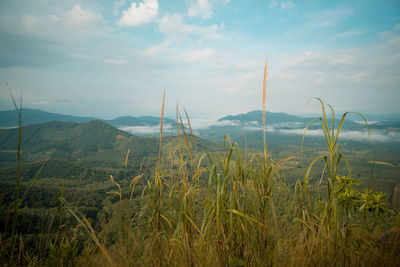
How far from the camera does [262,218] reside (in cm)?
196

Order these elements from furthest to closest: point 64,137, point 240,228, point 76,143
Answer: point 64,137, point 76,143, point 240,228

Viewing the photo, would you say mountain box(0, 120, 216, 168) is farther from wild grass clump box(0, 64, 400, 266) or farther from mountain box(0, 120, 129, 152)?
wild grass clump box(0, 64, 400, 266)

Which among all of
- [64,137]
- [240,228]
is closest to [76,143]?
[64,137]

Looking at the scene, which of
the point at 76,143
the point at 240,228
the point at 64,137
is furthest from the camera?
the point at 64,137

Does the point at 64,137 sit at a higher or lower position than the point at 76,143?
higher

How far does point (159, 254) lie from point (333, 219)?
1672 mm

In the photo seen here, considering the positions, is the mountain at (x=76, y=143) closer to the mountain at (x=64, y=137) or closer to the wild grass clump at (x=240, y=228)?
the mountain at (x=64, y=137)

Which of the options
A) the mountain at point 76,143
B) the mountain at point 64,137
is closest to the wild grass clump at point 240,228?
the mountain at point 76,143

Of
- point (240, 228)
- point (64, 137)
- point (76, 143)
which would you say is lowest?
point (76, 143)

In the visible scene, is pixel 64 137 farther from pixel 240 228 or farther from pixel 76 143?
pixel 240 228

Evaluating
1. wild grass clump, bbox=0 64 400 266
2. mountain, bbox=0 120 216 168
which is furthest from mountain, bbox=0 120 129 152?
wild grass clump, bbox=0 64 400 266

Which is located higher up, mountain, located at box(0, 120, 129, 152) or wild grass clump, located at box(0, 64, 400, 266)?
wild grass clump, located at box(0, 64, 400, 266)

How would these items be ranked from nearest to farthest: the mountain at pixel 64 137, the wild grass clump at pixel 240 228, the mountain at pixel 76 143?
the wild grass clump at pixel 240 228 → the mountain at pixel 76 143 → the mountain at pixel 64 137

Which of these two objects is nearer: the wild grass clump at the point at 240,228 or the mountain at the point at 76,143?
the wild grass clump at the point at 240,228
